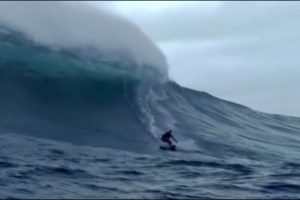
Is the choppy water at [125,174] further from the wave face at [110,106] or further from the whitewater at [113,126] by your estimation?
the wave face at [110,106]

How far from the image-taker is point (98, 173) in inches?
393

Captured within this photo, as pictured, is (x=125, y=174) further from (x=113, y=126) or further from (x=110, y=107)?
(x=110, y=107)

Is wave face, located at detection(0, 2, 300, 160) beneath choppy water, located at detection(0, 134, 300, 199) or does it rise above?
above

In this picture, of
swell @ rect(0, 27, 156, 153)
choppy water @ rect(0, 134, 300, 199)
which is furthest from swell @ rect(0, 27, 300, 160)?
choppy water @ rect(0, 134, 300, 199)

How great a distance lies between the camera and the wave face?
1388cm

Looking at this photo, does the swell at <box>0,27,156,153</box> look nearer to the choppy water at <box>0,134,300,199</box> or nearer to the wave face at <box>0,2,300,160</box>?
the wave face at <box>0,2,300,160</box>

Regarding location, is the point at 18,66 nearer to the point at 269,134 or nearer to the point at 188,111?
the point at 188,111

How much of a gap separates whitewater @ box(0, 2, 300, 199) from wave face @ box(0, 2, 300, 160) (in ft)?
0.09

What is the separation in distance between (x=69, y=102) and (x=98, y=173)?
555 centimetres

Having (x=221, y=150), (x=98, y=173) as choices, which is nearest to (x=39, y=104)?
(x=221, y=150)

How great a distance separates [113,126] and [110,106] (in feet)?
3.51

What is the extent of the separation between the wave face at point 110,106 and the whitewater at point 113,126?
1.0 inches

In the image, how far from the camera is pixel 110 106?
1551 cm

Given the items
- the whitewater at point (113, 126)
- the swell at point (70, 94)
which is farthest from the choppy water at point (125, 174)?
the swell at point (70, 94)
